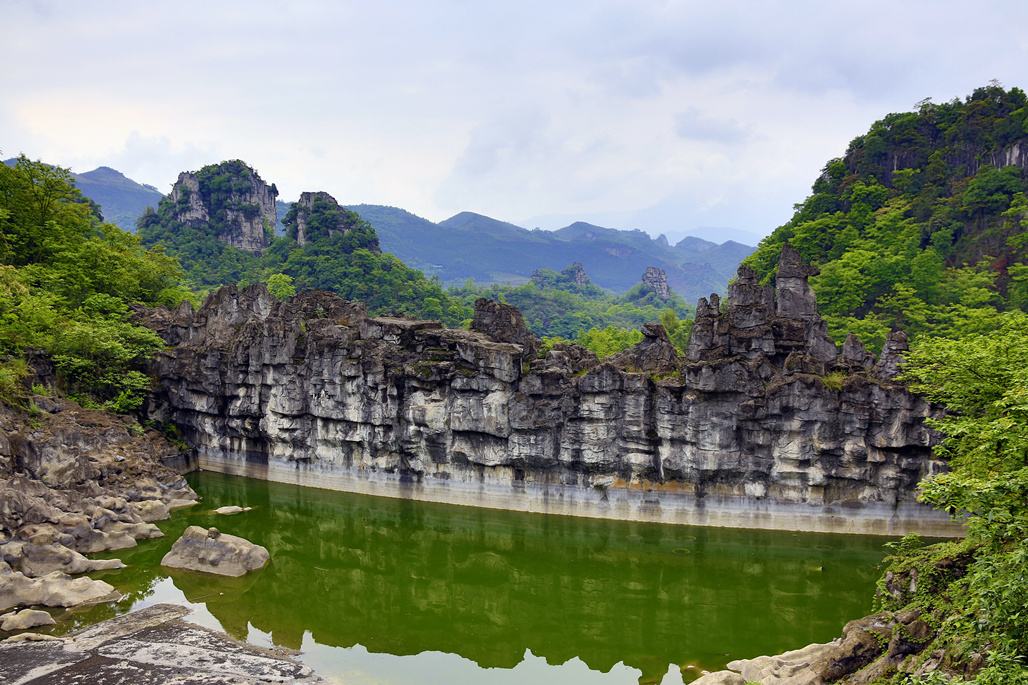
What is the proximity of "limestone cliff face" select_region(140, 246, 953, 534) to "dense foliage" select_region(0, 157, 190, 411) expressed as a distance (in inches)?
108

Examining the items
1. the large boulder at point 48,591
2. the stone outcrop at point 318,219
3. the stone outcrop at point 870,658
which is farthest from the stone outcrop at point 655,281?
the stone outcrop at point 870,658

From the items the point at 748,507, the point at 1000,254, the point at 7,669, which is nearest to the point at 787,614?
the point at 748,507

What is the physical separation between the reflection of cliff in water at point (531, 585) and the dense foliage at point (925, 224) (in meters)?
16.8

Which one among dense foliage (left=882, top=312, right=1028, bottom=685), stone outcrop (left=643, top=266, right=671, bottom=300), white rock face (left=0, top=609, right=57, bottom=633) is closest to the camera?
dense foliage (left=882, top=312, right=1028, bottom=685)

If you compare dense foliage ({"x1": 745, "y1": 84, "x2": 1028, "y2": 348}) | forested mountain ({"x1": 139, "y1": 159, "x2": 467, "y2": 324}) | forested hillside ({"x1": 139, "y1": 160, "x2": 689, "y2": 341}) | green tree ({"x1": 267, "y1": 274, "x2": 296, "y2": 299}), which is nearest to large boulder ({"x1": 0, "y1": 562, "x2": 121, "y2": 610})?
dense foliage ({"x1": 745, "y1": 84, "x2": 1028, "y2": 348})

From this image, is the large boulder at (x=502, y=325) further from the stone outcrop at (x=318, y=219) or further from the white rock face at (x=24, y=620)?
the stone outcrop at (x=318, y=219)

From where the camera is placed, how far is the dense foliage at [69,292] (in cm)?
2977

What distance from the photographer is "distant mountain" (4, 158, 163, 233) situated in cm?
16175

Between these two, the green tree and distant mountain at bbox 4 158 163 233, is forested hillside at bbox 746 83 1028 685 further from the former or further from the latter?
distant mountain at bbox 4 158 163 233

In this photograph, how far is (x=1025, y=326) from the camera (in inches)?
833

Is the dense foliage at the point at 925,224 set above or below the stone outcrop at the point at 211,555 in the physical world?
above

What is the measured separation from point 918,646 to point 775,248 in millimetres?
38193

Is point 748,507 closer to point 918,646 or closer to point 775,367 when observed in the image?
point 775,367

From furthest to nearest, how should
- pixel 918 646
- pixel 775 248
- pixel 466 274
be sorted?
pixel 466 274, pixel 775 248, pixel 918 646
